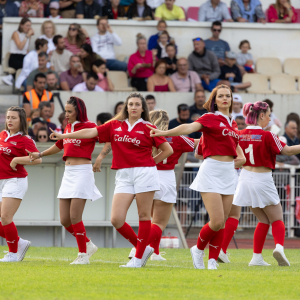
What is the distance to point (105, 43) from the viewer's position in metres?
16.7

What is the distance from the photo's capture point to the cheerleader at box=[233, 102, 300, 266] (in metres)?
7.61

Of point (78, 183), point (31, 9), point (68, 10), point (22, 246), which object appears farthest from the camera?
point (68, 10)

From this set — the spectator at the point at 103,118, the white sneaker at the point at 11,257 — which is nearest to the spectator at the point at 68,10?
the spectator at the point at 103,118

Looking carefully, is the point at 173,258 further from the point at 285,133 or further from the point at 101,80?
the point at 101,80

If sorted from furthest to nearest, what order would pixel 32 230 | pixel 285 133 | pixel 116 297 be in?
1. pixel 285 133
2. pixel 32 230
3. pixel 116 297

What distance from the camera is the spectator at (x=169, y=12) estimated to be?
58.7ft

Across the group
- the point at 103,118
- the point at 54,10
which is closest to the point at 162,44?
the point at 54,10

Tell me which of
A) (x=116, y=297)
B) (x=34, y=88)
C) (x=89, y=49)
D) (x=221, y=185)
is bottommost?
(x=116, y=297)

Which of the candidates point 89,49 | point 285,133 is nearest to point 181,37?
point 89,49

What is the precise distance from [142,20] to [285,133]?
5.67 m

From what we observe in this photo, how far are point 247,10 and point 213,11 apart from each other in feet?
4.14

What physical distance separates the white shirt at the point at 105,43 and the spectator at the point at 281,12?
524 centimetres

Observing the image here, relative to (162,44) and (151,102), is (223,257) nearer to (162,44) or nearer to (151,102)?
(151,102)

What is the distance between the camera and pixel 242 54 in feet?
58.6
